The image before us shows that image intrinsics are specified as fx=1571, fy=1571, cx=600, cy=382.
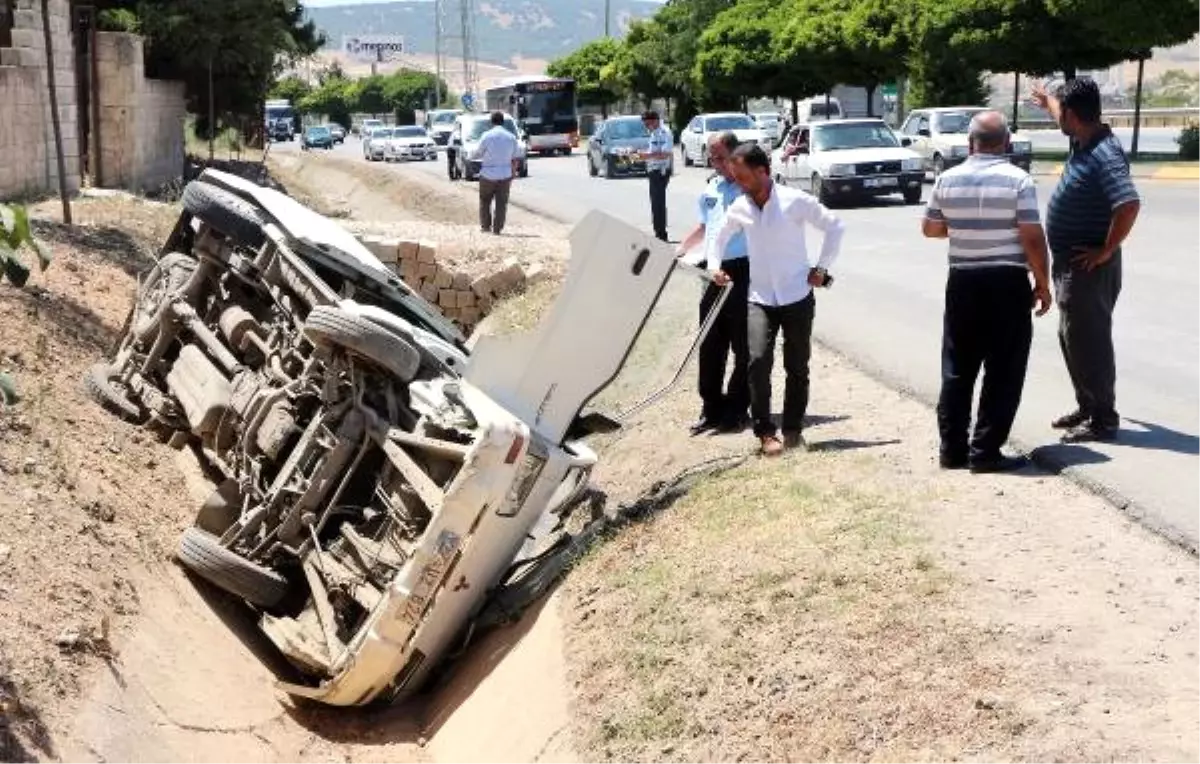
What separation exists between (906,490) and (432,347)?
2975 mm

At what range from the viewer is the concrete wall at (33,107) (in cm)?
1981

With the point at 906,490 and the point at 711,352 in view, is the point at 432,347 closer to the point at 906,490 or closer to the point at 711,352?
the point at 711,352

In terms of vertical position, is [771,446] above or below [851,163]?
below

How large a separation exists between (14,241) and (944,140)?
99.9 ft

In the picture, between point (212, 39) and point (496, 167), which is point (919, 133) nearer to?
point (212, 39)

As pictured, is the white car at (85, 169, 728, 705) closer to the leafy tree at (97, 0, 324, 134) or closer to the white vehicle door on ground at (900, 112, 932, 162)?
the leafy tree at (97, 0, 324, 134)

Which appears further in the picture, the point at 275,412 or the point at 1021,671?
the point at 275,412

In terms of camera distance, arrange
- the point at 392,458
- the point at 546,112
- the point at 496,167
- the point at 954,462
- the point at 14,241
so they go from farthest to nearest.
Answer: the point at 546,112 < the point at 496,167 < the point at 392,458 < the point at 954,462 < the point at 14,241

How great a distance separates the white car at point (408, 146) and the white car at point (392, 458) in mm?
51896

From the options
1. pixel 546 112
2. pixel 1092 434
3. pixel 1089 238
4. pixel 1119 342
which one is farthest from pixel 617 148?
pixel 1089 238

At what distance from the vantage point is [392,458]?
7.93 metres

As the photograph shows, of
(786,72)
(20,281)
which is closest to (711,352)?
(20,281)

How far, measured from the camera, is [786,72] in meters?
54.5

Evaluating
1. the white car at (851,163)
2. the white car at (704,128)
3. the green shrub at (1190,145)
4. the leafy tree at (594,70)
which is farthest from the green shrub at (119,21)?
the leafy tree at (594,70)
